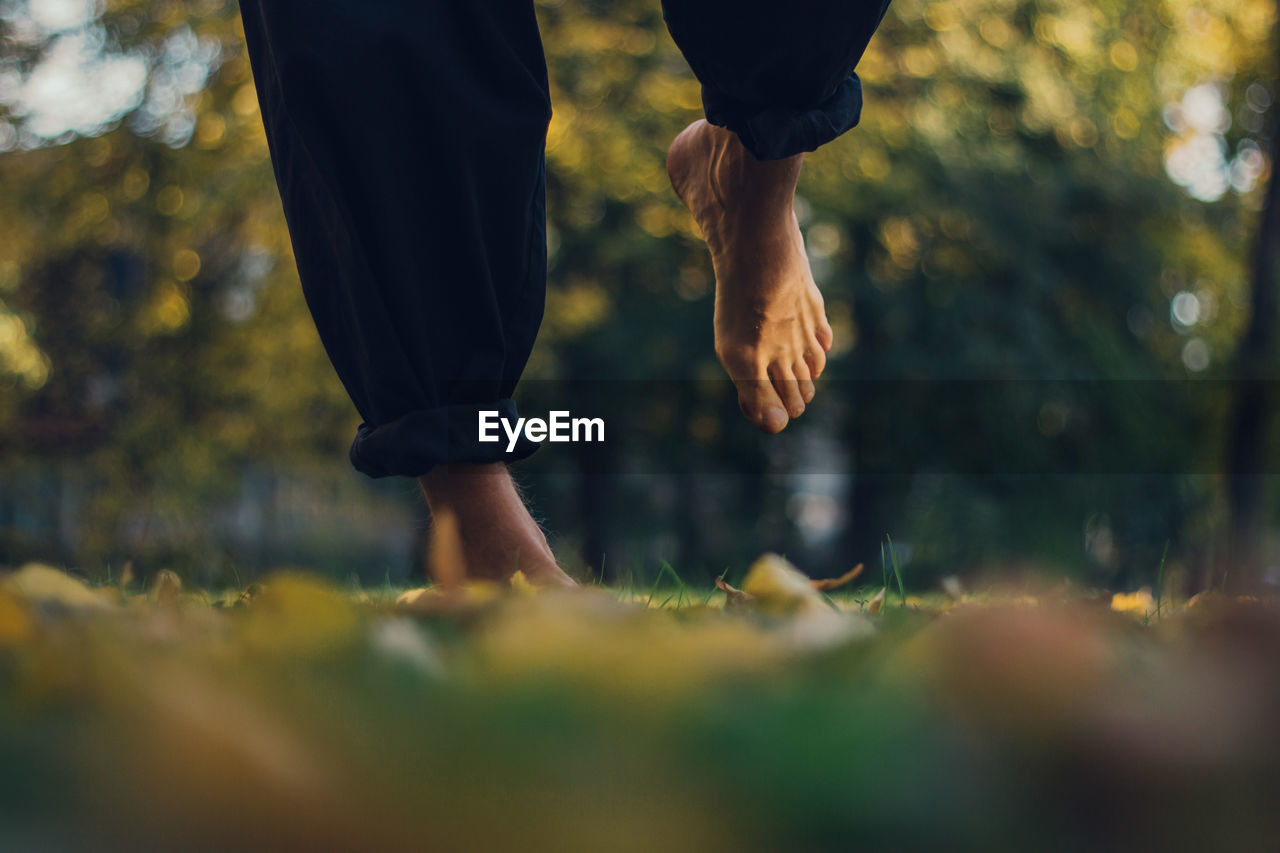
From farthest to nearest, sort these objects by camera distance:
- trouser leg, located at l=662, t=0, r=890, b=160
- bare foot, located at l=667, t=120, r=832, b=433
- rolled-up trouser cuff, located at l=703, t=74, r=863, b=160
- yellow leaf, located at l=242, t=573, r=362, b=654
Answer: bare foot, located at l=667, t=120, r=832, b=433, rolled-up trouser cuff, located at l=703, t=74, r=863, b=160, trouser leg, located at l=662, t=0, r=890, b=160, yellow leaf, located at l=242, t=573, r=362, b=654

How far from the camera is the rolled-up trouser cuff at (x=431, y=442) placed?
1.47 m

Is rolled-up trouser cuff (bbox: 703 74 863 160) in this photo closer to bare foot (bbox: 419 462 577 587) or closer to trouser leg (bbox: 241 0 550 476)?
trouser leg (bbox: 241 0 550 476)

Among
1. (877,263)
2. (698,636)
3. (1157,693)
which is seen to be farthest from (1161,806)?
(877,263)

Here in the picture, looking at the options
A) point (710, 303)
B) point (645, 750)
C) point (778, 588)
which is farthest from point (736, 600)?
point (710, 303)

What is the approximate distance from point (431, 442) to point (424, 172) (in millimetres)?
374

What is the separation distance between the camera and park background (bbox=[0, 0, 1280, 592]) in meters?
9.90

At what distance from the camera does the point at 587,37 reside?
10.4 meters

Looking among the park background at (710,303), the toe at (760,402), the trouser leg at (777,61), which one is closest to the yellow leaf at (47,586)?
the trouser leg at (777,61)

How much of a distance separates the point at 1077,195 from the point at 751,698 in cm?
1280

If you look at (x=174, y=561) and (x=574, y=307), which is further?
(x=574, y=307)

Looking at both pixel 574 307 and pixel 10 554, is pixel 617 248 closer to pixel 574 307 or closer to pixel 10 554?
pixel 574 307

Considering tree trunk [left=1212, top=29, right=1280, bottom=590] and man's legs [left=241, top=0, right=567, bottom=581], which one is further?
tree trunk [left=1212, top=29, right=1280, bottom=590]

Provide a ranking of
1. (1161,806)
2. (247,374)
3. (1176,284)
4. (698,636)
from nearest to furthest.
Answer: (1161,806) → (698,636) → (247,374) → (1176,284)

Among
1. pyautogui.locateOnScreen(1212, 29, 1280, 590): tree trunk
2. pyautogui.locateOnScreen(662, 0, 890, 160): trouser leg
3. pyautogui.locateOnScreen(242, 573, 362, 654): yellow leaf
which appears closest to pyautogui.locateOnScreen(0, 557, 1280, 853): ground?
pyautogui.locateOnScreen(242, 573, 362, 654): yellow leaf
